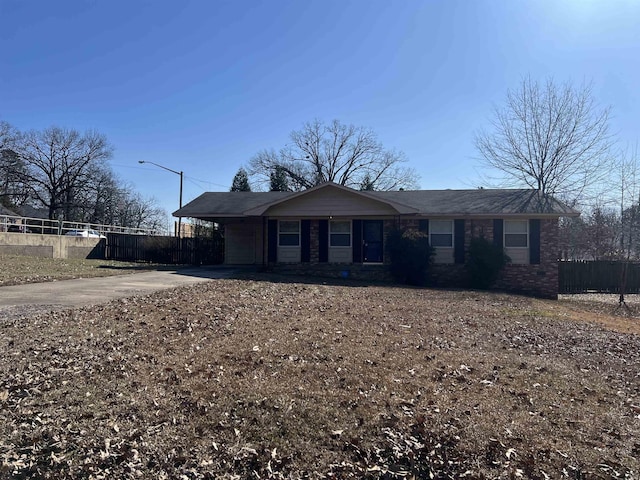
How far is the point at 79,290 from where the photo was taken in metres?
9.98

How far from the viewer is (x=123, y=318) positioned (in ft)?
22.9

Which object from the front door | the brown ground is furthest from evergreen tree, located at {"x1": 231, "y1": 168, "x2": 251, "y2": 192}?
the brown ground

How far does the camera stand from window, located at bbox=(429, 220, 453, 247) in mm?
17203

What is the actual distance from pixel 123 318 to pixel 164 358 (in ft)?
7.61

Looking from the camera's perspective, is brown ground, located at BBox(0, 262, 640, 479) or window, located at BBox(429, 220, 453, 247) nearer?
brown ground, located at BBox(0, 262, 640, 479)

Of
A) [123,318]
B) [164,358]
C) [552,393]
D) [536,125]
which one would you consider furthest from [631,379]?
[536,125]

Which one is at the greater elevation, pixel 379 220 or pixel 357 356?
pixel 379 220

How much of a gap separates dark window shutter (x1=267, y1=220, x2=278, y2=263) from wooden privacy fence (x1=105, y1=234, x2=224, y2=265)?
250 inches

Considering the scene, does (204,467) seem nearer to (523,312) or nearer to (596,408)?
(596,408)

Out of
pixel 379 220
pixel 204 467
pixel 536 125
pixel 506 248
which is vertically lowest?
pixel 204 467

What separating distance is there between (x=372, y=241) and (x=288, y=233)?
352 cm

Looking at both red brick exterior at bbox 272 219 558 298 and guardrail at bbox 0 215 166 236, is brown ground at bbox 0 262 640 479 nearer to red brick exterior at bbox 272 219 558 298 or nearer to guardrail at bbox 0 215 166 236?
red brick exterior at bbox 272 219 558 298

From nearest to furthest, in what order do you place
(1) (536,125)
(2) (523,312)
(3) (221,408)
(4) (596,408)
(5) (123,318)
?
1. (3) (221,408)
2. (4) (596,408)
3. (5) (123,318)
4. (2) (523,312)
5. (1) (536,125)

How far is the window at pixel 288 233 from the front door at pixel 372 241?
9.21ft
